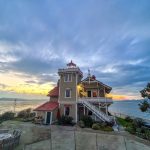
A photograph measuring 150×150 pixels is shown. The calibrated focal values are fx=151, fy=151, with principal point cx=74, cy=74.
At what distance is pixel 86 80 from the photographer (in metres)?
29.8

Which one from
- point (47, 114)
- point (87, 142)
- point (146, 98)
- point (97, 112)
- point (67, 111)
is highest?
point (146, 98)

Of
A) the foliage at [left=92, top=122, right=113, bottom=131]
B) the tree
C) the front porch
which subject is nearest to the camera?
the foliage at [left=92, top=122, right=113, bottom=131]

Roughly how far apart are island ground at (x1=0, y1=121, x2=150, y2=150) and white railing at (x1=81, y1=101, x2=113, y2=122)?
18.4 feet

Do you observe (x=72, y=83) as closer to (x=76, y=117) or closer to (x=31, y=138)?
(x=76, y=117)

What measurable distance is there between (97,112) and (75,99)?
15.6 feet

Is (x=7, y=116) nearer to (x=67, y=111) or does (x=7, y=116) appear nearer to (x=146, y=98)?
(x=67, y=111)

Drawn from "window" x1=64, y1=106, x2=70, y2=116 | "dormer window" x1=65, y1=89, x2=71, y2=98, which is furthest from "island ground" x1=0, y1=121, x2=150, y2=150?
"dormer window" x1=65, y1=89, x2=71, y2=98

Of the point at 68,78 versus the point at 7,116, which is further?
the point at 7,116

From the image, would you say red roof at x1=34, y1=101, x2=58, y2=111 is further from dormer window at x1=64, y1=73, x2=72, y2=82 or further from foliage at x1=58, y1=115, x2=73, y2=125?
dormer window at x1=64, y1=73, x2=72, y2=82

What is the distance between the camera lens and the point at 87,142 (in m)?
17.8

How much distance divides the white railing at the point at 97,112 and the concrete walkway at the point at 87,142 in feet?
19.3

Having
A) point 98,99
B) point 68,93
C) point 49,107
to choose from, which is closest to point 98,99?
point 98,99

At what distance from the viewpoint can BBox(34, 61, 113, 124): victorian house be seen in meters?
27.2

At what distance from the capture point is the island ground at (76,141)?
655 inches
